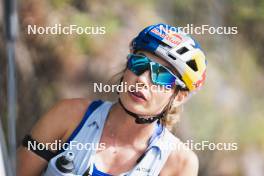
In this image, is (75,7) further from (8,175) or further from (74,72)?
(8,175)

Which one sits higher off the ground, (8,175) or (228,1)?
(228,1)

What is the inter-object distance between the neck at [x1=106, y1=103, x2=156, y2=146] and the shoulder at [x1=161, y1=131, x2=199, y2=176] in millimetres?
94

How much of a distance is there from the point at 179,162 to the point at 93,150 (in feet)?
0.98

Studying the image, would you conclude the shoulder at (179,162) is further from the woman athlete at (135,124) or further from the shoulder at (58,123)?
the shoulder at (58,123)

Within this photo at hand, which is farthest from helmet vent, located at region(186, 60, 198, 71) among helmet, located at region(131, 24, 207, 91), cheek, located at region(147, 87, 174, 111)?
cheek, located at region(147, 87, 174, 111)

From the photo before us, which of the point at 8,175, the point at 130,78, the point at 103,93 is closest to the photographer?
the point at 8,175

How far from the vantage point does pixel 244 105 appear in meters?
3.29

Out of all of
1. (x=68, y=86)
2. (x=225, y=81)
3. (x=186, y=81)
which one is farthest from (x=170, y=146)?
(x=225, y=81)

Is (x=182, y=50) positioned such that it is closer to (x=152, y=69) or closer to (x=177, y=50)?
(x=177, y=50)

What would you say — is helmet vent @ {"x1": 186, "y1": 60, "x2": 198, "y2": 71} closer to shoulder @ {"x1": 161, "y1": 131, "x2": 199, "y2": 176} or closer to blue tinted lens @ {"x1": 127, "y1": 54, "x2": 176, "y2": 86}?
blue tinted lens @ {"x1": 127, "y1": 54, "x2": 176, "y2": 86}

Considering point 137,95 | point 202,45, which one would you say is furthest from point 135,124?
point 202,45

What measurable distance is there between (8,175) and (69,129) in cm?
77

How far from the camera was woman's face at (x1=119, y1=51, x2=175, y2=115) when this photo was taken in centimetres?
196

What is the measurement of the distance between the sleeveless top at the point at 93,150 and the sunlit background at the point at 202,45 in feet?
2.57
